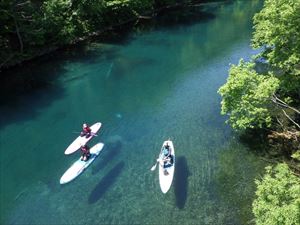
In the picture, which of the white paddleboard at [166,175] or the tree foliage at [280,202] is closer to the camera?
the tree foliage at [280,202]

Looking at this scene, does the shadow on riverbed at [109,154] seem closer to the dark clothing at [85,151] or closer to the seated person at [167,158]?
the dark clothing at [85,151]

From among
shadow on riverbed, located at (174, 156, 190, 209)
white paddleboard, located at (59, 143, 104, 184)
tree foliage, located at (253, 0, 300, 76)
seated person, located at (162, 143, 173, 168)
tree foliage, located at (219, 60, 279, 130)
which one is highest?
tree foliage, located at (253, 0, 300, 76)

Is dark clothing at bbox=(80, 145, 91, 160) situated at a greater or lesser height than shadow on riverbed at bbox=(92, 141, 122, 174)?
greater

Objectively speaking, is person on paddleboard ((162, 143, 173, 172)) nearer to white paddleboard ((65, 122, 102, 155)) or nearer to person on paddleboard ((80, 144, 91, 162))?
person on paddleboard ((80, 144, 91, 162))

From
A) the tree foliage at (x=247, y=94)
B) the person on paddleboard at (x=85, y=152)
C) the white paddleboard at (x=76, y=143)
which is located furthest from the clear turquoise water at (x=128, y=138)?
the tree foliage at (x=247, y=94)

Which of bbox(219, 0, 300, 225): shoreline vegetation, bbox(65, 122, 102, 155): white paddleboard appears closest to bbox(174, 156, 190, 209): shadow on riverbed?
bbox(219, 0, 300, 225): shoreline vegetation

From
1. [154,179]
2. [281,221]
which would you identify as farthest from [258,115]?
[281,221]

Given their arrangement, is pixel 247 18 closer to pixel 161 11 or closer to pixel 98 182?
pixel 161 11
